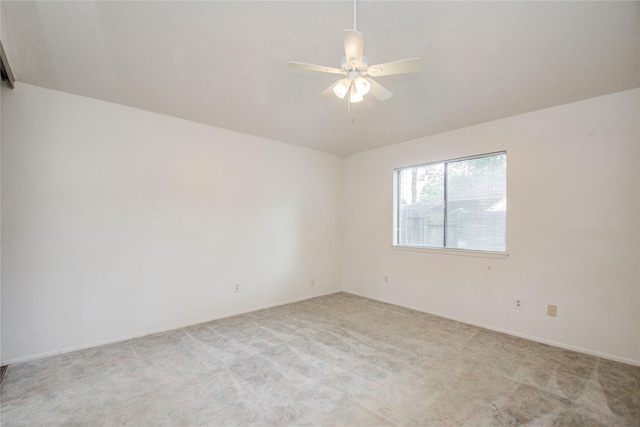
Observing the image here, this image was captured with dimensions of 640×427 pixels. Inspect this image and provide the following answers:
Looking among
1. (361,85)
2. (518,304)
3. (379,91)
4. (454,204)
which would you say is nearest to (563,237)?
(518,304)

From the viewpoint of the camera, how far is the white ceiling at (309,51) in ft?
5.93

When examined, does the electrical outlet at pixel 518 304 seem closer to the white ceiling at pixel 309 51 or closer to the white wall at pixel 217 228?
the white wall at pixel 217 228

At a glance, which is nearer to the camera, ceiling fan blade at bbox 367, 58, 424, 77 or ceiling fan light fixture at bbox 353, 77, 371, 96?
ceiling fan blade at bbox 367, 58, 424, 77

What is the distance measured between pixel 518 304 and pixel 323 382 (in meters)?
2.41

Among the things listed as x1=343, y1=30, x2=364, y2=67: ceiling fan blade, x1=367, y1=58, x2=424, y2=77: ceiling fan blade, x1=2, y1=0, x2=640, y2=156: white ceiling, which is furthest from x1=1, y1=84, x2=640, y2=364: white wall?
x1=343, y1=30, x2=364, y2=67: ceiling fan blade

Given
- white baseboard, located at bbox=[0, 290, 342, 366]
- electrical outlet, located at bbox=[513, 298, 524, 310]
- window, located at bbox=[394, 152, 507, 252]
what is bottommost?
white baseboard, located at bbox=[0, 290, 342, 366]

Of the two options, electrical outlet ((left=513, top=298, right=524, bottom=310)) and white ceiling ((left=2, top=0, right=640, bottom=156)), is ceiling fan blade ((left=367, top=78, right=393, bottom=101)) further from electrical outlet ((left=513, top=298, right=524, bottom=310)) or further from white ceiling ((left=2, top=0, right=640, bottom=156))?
electrical outlet ((left=513, top=298, right=524, bottom=310))

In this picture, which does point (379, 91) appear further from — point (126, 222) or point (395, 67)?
point (126, 222)

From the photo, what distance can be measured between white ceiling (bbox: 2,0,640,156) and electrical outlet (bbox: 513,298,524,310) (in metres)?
2.09

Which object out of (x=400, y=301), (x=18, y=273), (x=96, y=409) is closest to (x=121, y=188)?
(x=18, y=273)

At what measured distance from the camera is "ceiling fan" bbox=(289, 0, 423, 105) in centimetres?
159

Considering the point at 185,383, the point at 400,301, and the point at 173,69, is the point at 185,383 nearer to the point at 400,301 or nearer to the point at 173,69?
the point at 173,69

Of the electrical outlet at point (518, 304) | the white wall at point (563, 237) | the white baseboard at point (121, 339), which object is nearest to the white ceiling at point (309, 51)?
the white wall at point (563, 237)

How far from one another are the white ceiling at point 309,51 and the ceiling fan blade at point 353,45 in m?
0.37
